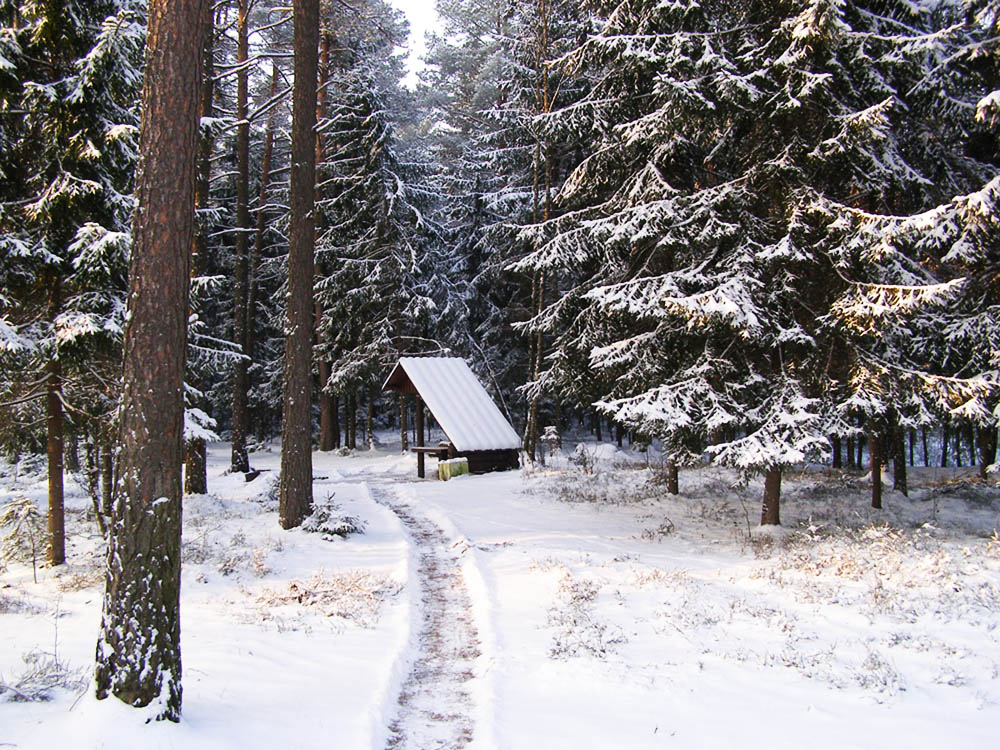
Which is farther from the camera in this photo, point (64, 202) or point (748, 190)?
point (748, 190)

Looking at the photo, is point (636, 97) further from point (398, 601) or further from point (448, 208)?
point (448, 208)

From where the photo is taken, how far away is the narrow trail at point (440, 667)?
5.07m

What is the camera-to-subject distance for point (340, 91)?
2783 centimetres

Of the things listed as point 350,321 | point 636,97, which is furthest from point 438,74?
point 636,97

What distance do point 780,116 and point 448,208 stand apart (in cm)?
2159

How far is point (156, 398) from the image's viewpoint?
185 inches

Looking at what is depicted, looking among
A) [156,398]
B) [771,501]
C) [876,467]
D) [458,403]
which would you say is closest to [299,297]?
[156,398]

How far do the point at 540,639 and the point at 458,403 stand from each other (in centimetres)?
1603

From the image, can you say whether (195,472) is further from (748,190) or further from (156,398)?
(748,190)

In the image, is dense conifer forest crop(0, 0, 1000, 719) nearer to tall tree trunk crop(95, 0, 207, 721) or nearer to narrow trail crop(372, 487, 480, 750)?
tall tree trunk crop(95, 0, 207, 721)

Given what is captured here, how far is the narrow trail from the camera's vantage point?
5.07 meters

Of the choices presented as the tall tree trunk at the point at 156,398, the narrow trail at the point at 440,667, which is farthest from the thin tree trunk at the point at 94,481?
the tall tree trunk at the point at 156,398

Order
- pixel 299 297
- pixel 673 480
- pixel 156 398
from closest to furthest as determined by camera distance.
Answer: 1. pixel 156 398
2. pixel 299 297
3. pixel 673 480

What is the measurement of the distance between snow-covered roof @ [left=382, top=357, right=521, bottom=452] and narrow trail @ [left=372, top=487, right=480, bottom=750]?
10.6 m
